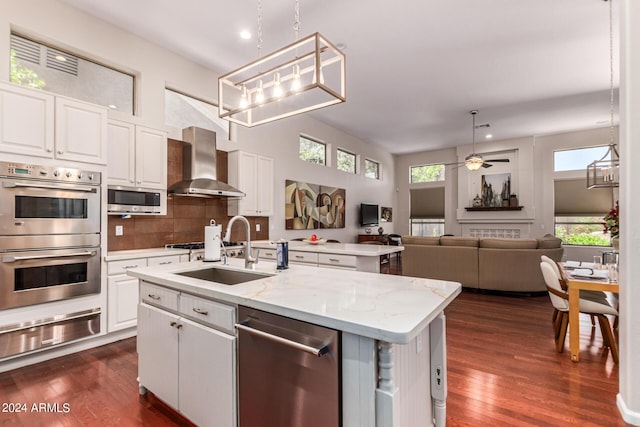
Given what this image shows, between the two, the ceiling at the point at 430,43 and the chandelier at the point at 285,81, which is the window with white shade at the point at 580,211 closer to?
the ceiling at the point at 430,43

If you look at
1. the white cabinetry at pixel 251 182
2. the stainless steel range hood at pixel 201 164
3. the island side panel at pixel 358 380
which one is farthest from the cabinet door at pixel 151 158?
the island side panel at pixel 358 380

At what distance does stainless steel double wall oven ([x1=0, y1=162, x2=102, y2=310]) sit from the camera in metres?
2.59

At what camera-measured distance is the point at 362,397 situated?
114 cm

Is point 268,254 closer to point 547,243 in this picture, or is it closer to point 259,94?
point 259,94

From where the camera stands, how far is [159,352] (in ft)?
6.60

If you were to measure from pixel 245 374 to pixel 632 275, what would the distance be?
7.85ft

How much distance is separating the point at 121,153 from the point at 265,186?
2140 mm

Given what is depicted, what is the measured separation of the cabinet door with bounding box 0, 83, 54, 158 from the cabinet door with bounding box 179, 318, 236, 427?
88.1 inches

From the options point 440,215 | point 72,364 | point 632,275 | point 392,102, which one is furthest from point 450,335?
point 440,215

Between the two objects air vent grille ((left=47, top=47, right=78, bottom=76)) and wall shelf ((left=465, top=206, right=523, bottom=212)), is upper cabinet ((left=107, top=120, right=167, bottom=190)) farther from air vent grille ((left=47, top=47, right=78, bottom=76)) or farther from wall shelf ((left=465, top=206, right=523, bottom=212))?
wall shelf ((left=465, top=206, right=523, bottom=212))

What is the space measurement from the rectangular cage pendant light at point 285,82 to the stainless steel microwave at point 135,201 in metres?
1.39

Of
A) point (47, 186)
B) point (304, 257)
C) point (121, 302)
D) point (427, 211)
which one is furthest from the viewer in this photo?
point (427, 211)

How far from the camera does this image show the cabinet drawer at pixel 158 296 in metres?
1.92

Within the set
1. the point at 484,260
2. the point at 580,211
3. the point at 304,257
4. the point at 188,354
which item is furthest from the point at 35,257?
the point at 580,211
